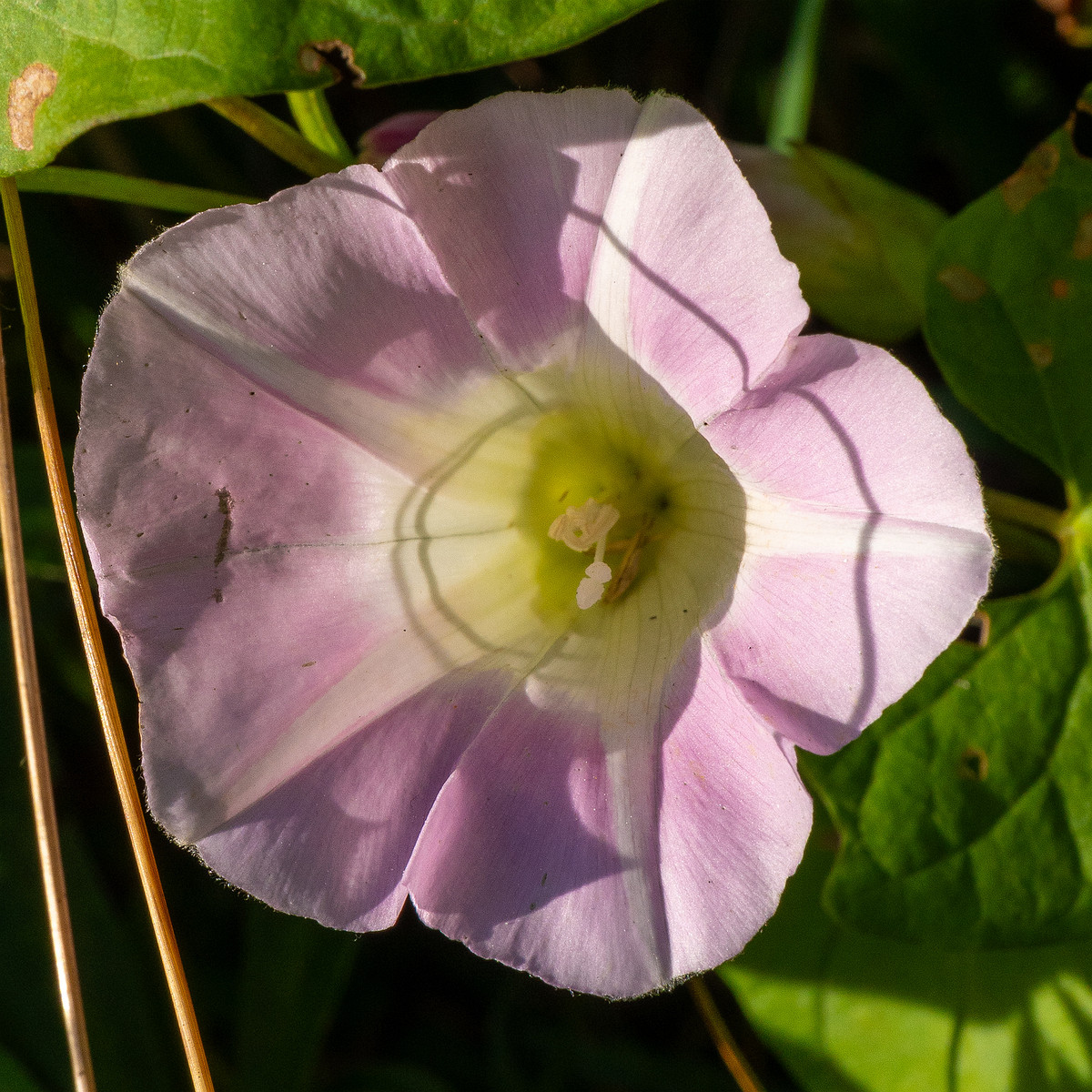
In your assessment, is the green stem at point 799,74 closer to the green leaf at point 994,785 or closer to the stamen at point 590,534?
the stamen at point 590,534

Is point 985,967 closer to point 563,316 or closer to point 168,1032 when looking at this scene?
point 563,316

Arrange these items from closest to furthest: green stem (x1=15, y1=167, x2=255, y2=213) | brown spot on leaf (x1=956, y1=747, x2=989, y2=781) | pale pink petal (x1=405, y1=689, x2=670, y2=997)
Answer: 1. pale pink petal (x1=405, y1=689, x2=670, y2=997)
2. green stem (x1=15, y1=167, x2=255, y2=213)
3. brown spot on leaf (x1=956, y1=747, x2=989, y2=781)

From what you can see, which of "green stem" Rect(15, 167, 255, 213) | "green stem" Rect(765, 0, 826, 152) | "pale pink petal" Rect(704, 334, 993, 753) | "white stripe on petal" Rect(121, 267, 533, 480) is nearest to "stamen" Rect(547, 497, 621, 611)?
"white stripe on petal" Rect(121, 267, 533, 480)

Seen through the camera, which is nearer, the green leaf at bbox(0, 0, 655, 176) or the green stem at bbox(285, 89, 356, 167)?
the green leaf at bbox(0, 0, 655, 176)

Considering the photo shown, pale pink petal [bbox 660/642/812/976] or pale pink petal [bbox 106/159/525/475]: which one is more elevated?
pale pink petal [bbox 106/159/525/475]

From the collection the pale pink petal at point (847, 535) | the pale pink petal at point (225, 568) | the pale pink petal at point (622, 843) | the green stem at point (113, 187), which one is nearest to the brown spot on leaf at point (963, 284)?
the pale pink petal at point (847, 535)

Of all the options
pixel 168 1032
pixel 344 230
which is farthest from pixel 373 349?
pixel 168 1032

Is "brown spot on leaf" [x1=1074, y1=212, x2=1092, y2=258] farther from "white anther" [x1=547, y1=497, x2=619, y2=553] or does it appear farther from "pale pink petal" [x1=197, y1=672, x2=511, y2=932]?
"pale pink petal" [x1=197, y1=672, x2=511, y2=932]
